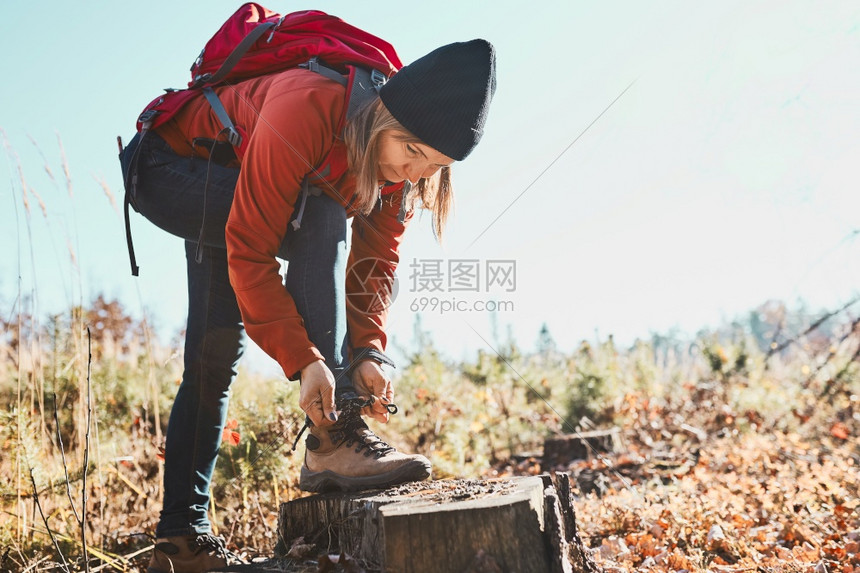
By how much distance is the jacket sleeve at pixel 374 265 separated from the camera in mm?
2137

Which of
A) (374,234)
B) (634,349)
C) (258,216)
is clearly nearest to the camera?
(258,216)

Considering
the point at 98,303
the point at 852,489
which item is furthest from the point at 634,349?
the point at 98,303

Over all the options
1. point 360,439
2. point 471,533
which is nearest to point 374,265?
point 360,439

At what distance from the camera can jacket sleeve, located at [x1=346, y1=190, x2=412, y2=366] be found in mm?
2137

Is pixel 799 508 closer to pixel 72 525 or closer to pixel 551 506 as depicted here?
pixel 551 506

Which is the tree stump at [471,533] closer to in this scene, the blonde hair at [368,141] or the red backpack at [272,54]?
the blonde hair at [368,141]

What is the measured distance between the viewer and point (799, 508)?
2.70 m

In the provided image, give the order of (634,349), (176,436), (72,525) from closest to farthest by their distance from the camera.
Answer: (176,436) → (72,525) → (634,349)

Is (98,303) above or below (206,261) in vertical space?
above

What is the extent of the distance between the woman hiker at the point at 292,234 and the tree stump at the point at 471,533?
0.31m

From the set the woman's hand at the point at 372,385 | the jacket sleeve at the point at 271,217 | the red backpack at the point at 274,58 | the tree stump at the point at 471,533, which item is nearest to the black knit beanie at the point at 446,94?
the red backpack at the point at 274,58

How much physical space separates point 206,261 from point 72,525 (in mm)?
1280

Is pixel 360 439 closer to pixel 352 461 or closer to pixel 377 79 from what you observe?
pixel 352 461

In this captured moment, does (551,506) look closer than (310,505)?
Yes
